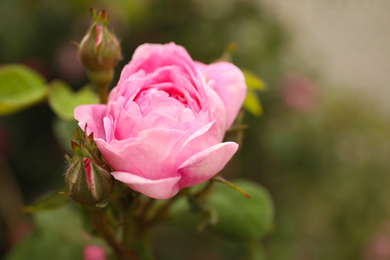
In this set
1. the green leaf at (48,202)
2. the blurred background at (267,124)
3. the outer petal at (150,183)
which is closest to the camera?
the outer petal at (150,183)

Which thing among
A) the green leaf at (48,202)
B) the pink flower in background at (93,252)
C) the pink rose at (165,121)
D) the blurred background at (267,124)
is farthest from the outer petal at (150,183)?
the blurred background at (267,124)

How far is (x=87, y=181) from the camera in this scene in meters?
0.28

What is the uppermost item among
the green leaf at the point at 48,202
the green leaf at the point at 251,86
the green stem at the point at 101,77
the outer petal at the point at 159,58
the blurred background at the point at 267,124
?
the outer petal at the point at 159,58

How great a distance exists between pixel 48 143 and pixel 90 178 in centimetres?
96

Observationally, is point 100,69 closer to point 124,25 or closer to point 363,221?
point 124,25

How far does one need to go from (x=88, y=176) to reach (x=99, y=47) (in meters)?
0.12

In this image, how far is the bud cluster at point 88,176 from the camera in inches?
11.1

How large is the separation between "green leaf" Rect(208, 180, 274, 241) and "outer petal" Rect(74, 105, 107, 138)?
0.19 m

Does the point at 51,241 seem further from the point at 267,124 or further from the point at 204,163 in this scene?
the point at 267,124

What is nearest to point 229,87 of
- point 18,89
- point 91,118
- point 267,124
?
point 91,118

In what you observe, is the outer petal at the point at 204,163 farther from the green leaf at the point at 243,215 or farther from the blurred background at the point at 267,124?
the blurred background at the point at 267,124

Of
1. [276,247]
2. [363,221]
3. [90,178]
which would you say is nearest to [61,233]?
[90,178]

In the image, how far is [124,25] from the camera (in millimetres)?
1243

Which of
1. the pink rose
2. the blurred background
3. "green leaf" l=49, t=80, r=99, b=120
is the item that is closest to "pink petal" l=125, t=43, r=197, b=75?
the pink rose
